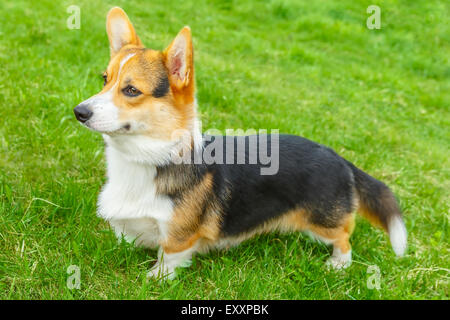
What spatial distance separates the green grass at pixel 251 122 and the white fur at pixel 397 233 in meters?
0.18

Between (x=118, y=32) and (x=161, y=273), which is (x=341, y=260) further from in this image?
(x=118, y=32)

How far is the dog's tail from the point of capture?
10.2 ft

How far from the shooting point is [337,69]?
25.8ft

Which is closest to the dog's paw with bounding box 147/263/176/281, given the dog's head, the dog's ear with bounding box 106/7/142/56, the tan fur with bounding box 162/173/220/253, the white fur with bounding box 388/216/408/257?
the tan fur with bounding box 162/173/220/253

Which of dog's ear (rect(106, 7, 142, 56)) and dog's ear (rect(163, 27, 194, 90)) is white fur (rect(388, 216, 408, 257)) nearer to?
dog's ear (rect(163, 27, 194, 90))

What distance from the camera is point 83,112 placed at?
228 centimetres

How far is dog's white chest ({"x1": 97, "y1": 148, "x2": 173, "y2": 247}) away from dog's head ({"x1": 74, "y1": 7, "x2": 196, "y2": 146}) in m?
0.29

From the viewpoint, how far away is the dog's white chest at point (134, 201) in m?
2.65

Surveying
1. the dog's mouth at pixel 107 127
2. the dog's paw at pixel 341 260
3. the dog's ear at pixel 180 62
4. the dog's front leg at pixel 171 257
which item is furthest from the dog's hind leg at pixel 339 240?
the dog's mouth at pixel 107 127

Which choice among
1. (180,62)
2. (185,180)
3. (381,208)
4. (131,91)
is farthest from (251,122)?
(131,91)

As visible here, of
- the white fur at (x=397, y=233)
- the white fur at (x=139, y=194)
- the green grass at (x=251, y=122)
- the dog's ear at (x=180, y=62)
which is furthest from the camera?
the white fur at (x=397, y=233)

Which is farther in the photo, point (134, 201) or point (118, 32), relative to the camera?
point (118, 32)

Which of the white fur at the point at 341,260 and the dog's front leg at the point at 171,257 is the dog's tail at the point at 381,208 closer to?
the white fur at the point at 341,260

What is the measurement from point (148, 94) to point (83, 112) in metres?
0.41
